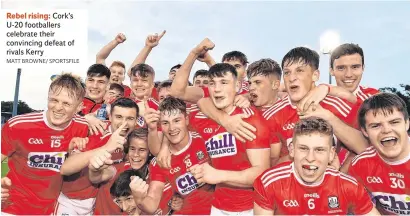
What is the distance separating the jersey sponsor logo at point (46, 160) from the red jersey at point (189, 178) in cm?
132

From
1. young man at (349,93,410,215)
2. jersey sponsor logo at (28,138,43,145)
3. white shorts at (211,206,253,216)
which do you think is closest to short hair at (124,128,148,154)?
jersey sponsor logo at (28,138,43,145)

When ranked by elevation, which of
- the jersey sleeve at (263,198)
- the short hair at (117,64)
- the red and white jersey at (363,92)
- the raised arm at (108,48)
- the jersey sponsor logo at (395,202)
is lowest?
the jersey sponsor logo at (395,202)

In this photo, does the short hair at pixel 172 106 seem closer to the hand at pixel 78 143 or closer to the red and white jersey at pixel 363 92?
the hand at pixel 78 143

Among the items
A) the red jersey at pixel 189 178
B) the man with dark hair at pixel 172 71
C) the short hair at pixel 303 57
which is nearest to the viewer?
the short hair at pixel 303 57

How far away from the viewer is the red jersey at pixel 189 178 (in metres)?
6.28

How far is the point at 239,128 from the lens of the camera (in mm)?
5754

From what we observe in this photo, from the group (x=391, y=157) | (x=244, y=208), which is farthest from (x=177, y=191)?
(x=391, y=157)

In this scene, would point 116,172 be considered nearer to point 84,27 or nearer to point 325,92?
point 84,27

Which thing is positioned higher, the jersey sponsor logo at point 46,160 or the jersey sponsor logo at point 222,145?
the jersey sponsor logo at point 222,145

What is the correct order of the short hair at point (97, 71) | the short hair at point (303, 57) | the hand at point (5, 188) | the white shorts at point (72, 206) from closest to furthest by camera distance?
the short hair at point (303, 57), the hand at point (5, 188), the white shorts at point (72, 206), the short hair at point (97, 71)

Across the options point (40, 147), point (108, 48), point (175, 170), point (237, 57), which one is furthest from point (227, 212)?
point (108, 48)

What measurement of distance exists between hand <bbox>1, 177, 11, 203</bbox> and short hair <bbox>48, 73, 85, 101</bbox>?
4.55ft

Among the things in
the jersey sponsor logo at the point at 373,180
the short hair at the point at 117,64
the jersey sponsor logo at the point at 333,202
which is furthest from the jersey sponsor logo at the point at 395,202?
the short hair at the point at 117,64

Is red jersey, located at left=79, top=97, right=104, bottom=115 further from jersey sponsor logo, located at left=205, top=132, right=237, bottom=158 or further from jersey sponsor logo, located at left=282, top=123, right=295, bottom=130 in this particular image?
jersey sponsor logo, located at left=282, top=123, right=295, bottom=130
